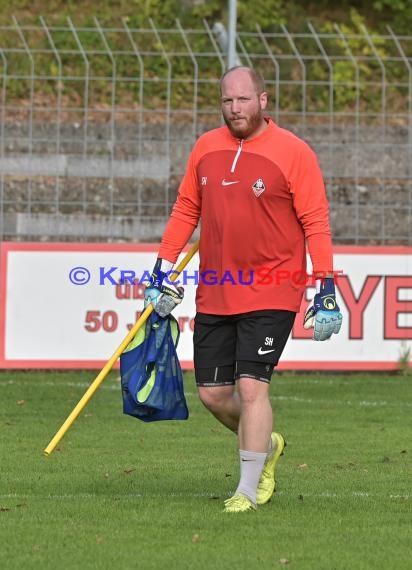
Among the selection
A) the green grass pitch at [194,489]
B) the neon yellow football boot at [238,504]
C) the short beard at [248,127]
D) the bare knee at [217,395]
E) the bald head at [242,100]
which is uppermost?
the bald head at [242,100]

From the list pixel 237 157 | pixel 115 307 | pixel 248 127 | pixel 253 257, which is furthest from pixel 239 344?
pixel 115 307

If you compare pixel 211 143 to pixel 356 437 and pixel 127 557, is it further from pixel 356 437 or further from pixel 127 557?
pixel 356 437

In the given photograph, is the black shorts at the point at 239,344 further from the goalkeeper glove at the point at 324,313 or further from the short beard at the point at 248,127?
the short beard at the point at 248,127

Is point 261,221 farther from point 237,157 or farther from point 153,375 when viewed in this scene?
point 153,375

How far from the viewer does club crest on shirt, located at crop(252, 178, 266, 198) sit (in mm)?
7324

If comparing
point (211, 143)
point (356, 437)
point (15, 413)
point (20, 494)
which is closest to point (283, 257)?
point (211, 143)

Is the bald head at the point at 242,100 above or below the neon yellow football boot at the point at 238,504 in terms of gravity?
above

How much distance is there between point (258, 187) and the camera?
24.0 feet

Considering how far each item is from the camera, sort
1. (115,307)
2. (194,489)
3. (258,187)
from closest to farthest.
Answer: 1. (258,187)
2. (194,489)
3. (115,307)

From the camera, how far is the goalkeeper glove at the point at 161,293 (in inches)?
305

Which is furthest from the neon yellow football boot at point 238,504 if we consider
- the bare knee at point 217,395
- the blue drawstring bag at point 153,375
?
the blue drawstring bag at point 153,375

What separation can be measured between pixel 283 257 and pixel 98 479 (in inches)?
72.5

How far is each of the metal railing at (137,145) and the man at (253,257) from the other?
327 inches

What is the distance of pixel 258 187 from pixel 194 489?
5.68 ft
